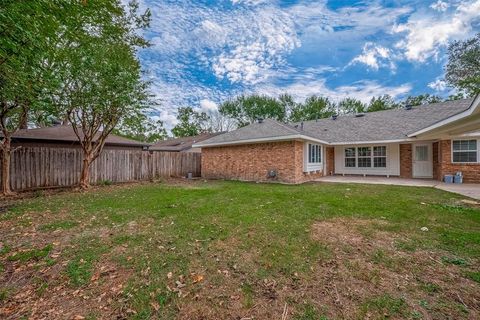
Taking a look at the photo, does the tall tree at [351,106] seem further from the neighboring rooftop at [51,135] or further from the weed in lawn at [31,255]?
the weed in lawn at [31,255]

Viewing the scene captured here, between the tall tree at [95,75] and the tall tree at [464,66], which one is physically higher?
the tall tree at [464,66]

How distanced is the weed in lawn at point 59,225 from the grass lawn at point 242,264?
0.8 inches

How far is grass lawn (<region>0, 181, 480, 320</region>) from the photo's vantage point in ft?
7.08

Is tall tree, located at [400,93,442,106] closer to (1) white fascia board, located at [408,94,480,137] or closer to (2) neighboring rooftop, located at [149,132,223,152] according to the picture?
(1) white fascia board, located at [408,94,480,137]

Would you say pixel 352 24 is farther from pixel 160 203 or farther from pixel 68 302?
pixel 68 302

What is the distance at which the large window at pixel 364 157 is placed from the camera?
14027 mm

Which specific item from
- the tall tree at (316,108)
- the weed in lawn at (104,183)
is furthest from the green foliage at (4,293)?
the tall tree at (316,108)

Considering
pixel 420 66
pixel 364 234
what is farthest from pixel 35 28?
pixel 420 66

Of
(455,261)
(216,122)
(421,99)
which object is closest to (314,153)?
(455,261)

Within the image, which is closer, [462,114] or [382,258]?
[382,258]

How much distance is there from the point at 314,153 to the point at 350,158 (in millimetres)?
3642

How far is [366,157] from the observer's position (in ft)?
46.4

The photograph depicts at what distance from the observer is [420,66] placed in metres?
16.3

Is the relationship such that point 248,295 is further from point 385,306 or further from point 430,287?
point 430,287
